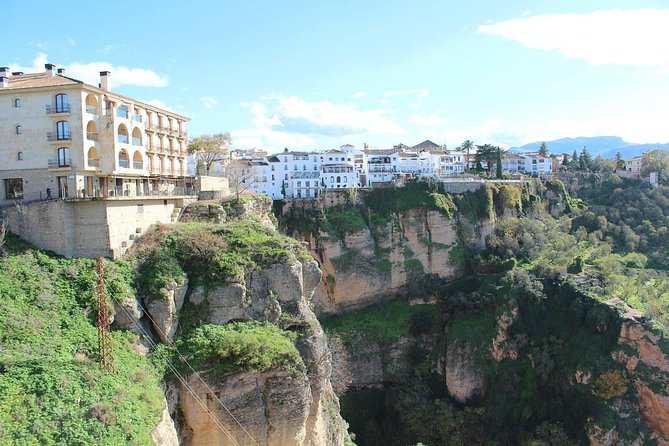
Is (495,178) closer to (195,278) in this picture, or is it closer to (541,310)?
(541,310)

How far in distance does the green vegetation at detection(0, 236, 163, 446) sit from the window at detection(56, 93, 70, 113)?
6596 millimetres

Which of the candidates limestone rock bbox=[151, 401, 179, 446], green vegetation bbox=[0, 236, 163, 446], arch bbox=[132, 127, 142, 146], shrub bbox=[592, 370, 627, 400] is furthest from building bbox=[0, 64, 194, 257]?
shrub bbox=[592, 370, 627, 400]

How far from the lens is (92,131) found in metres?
28.8

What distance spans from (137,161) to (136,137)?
4.45 ft

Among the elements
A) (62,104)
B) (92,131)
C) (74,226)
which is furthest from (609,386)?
(62,104)

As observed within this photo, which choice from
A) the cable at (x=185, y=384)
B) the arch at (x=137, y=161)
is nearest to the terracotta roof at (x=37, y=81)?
the arch at (x=137, y=161)

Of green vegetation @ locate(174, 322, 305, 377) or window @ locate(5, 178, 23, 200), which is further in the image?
window @ locate(5, 178, 23, 200)

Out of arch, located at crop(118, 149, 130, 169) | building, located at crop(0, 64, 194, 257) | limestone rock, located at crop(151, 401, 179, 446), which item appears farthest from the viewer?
arch, located at crop(118, 149, 130, 169)

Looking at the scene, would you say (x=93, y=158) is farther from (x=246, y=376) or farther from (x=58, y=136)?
(x=246, y=376)

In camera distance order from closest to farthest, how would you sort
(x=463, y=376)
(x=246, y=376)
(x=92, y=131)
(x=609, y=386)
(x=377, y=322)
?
(x=246, y=376), (x=92, y=131), (x=609, y=386), (x=463, y=376), (x=377, y=322)

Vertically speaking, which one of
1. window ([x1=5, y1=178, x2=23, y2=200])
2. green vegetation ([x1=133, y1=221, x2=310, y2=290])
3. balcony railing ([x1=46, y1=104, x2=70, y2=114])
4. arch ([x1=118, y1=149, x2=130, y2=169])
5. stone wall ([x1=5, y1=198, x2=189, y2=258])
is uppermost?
balcony railing ([x1=46, y1=104, x2=70, y2=114])

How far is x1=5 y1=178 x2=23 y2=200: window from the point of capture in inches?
1123

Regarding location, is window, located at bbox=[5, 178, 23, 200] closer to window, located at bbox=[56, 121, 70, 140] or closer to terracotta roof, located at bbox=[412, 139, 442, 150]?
window, located at bbox=[56, 121, 70, 140]

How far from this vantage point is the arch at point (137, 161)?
106ft
